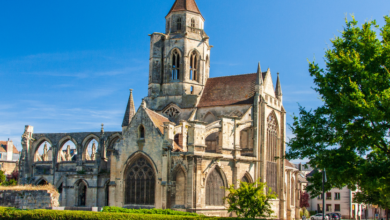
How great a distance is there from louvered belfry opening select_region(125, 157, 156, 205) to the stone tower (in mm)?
9587

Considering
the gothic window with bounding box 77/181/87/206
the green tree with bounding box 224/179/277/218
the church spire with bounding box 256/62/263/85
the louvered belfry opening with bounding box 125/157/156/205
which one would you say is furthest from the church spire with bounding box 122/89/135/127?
the green tree with bounding box 224/179/277/218

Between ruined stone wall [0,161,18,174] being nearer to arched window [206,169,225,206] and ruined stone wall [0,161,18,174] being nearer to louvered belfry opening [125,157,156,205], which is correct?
louvered belfry opening [125,157,156,205]

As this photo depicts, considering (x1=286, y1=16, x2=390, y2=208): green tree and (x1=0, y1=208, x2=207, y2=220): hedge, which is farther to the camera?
(x1=0, y1=208, x2=207, y2=220): hedge

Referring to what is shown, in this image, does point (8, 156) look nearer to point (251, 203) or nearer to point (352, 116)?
point (251, 203)

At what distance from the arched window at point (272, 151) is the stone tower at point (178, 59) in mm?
7263

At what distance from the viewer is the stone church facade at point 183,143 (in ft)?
97.8

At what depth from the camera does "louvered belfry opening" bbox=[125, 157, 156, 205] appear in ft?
99.8

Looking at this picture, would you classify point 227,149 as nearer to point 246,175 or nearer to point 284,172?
point 246,175

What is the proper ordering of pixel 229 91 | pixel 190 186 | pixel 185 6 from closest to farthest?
pixel 190 186 → pixel 229 91 → pixel 185 6

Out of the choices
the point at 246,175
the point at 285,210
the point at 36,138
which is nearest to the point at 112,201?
the point at 246,175

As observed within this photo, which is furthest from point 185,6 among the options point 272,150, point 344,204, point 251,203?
point 344,204

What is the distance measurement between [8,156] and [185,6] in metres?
49.7

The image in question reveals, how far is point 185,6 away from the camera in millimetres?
41094

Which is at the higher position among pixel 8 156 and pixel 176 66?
pixel 176 66
